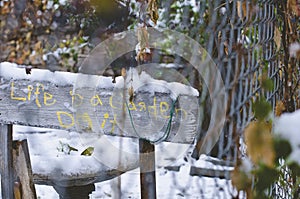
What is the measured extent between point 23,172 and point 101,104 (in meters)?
0.42

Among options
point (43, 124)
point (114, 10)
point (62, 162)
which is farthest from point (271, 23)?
point (114, 10)

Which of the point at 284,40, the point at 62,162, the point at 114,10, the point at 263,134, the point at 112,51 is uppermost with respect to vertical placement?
the point at 114,10

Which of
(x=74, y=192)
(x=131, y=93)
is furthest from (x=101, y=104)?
(x=74, y=192)

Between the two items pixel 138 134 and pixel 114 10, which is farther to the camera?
pixel 114 10

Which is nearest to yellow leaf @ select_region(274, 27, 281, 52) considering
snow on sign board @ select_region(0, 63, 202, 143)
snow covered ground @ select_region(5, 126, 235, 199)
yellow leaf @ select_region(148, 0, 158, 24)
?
yellow leaf @ select_region(148, 0, 158, 24)

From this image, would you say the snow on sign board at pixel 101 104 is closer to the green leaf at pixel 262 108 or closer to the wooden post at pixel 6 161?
the wooden post at pixel 6 161

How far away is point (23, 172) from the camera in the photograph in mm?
1930

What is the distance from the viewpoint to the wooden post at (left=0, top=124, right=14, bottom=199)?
6.48 feet

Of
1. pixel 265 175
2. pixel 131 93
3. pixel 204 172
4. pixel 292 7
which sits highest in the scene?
pixel 292 7

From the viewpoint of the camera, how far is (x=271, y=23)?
3.84 ft

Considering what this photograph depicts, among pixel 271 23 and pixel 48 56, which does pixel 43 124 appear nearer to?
pixel 271 23

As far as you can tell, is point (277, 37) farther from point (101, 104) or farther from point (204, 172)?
point (204, 172)

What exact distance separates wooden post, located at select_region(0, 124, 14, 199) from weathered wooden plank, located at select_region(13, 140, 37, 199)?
0.02 m

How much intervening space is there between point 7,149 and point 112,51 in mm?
1333
